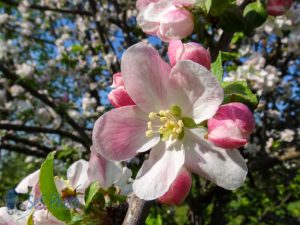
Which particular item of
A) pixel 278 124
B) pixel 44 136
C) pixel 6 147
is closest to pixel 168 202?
pixel 6 147

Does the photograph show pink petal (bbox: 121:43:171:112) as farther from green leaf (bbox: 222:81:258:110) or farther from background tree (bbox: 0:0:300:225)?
background tree (bbox: 0:0:300:225)

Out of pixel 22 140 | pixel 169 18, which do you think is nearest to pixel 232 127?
pixel 169 18

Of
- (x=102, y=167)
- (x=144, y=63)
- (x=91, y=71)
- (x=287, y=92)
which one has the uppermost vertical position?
(x=144, y=63)

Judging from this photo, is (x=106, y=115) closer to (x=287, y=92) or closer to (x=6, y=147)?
(x=6, y=147)

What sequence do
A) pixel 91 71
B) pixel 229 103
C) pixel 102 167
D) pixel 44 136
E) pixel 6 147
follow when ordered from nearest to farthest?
pixel 229 103 < pixel 102 167 < pixel 6 147 < pixel 91 71 < pixel 44 136

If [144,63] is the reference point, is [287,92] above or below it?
below
